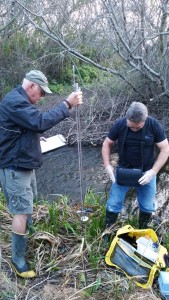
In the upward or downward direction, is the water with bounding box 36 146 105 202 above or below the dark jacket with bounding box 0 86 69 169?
below

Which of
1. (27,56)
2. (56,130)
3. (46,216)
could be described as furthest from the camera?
(27,56)

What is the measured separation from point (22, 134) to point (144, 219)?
1.88m

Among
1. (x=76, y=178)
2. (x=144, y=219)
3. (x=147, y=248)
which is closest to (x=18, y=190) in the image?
(x=147, y=248)

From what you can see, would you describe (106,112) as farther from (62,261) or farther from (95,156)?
(62,261)

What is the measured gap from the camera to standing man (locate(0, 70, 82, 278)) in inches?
124

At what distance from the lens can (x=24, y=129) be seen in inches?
129

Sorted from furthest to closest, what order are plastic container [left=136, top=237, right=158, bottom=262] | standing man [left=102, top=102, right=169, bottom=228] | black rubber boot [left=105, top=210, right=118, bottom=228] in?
black rubber boot [left=105, top=210, right=118, bottom=228] → standing man [left=102, top=102, right=169, bottom=228] → plastic container [left=136, top=237, right=158, bottom=262]

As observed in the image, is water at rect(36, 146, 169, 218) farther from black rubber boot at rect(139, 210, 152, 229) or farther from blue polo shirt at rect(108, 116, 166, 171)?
blue polo shirt at rect(108, 116, 166, 171)

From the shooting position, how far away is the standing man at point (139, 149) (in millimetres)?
3806

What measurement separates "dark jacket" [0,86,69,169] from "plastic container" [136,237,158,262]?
1.27 m

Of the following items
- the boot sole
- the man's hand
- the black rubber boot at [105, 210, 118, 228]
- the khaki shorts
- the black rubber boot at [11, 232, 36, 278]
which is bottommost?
the boot sole

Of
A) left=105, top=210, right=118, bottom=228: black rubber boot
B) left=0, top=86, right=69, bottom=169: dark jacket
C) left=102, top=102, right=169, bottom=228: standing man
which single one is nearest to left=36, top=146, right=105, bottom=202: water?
left=105, top=210, right=118, bottom=228: black rubber boot

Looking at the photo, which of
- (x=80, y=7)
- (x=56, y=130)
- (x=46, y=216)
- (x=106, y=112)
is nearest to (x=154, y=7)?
(x=80, y=7)

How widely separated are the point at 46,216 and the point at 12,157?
5.09 ft
